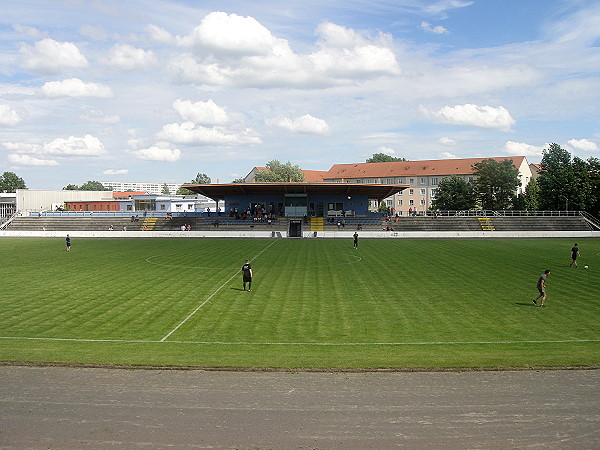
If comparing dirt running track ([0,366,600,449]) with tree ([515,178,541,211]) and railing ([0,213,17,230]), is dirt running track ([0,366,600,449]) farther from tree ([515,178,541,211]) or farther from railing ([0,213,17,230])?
tree ([515,178,541,211])

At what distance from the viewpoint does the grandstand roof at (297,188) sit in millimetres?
72188

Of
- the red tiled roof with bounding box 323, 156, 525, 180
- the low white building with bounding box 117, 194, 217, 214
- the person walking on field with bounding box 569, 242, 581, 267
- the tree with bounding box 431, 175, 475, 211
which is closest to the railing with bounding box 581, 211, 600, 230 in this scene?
the tree with bounding box 431, 175, 475, 211

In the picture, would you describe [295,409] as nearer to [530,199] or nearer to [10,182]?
[530,199]

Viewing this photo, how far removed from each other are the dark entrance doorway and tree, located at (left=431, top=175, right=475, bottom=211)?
1579 inches

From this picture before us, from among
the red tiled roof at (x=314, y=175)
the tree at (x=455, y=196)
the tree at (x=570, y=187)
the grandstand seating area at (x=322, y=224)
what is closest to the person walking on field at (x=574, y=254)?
the grandstand seating area at (x=322, y=224)

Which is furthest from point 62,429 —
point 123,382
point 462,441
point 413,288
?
point 413,288

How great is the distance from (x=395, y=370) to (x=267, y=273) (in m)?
18.8

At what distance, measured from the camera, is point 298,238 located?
6353 centimetres

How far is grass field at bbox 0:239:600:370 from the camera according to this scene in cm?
1541

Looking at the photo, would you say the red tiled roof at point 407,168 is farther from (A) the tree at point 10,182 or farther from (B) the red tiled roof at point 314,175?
(A) the tree at point 10,182

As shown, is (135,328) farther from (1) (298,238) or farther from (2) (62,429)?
(1) (298,238)

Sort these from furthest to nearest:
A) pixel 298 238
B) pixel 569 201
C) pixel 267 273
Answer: pixel 569 201, pixel 298 238, pixel 267 273

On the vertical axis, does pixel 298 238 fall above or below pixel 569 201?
below

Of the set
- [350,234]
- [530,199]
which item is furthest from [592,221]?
[350,234]
